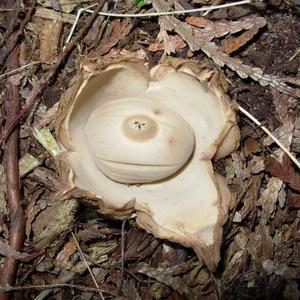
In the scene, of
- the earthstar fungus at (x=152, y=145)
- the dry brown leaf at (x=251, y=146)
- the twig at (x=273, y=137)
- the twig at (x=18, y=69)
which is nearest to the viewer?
the earthstar fungus at (x=152, y=145)

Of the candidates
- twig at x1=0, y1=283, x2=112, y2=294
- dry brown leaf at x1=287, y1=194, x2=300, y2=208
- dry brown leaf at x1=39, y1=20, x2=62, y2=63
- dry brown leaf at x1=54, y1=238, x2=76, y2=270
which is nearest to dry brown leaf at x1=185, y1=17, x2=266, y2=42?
dry brown leaf at x1=39, y1=20, x2=62, y2=63

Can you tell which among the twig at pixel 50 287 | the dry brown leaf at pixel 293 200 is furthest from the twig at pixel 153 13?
the twig at pixel 50 287

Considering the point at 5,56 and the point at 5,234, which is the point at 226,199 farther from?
the point at 5,56

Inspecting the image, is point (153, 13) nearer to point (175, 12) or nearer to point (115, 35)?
point (175, 12)

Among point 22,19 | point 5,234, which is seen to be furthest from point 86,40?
point 5,234

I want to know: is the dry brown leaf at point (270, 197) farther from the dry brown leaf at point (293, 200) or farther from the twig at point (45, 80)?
the twig at point (45, 80)

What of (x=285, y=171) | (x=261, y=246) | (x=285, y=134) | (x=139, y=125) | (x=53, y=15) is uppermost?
(x=53, y=15)

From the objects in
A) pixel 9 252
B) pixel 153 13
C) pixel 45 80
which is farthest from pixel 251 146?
pixel 9 252
